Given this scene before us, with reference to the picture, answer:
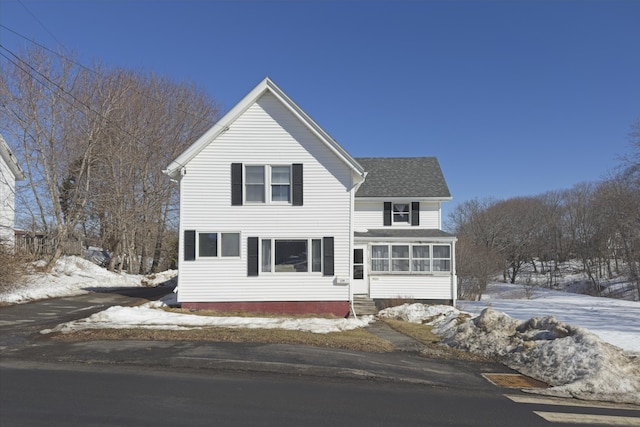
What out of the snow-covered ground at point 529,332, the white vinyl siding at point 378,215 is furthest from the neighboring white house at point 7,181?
the white vinyl siding at point 378,215

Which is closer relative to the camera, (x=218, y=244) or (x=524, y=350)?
(x=524, y=350)

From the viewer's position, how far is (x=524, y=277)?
67.8 m

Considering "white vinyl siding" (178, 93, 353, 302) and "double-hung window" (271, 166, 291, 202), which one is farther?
"double-hung window" (271, 166, 291, 202)

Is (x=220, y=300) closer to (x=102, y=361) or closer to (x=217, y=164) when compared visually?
(x=217, y=164)

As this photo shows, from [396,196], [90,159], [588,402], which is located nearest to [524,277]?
[396,196]

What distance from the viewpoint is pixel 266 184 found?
669 inches

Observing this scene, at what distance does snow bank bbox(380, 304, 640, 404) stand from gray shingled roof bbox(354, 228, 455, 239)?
24.6 feet

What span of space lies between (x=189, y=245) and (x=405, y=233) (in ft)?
33.9

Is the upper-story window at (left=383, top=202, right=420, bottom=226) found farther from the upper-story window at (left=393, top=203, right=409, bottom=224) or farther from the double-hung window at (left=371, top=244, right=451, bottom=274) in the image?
the double-hung window at (left=371, top=244, right=451, bottom=274)

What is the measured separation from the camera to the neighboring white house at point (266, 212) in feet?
54.4

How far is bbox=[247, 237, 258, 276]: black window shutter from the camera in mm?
16594

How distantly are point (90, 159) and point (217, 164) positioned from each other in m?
15.5

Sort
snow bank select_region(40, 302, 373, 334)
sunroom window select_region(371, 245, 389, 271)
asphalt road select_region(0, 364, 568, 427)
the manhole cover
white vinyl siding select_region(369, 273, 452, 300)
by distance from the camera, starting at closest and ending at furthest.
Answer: asphalt road select_region(0, 364, 568, 427) → the manhole cover → snow bank select_region(40, 302, 373, 334) → white vinyl siding select_region(369, 273, 452, 300) → sunroom window select_region(371, 245, 389, 271)

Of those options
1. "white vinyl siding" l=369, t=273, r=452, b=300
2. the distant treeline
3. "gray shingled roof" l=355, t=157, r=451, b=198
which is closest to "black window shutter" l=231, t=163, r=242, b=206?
"white vinyl siding" l=369, t=273, r=452, b=300
